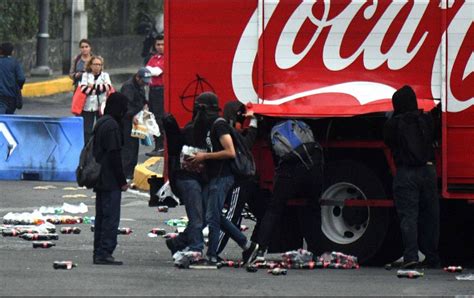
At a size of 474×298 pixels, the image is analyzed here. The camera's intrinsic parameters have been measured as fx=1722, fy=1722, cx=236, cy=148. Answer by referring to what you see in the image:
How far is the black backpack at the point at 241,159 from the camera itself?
15.5 metres

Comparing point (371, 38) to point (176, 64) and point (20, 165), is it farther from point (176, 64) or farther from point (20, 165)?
point (20, 165)

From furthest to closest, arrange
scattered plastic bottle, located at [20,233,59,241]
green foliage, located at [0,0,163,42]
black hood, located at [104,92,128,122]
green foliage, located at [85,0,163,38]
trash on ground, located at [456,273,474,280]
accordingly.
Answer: green foliage, located at [85,0,163,38], green foliage, located at [0,0,163,42], scattered plastic bottle, located at [20,233,59,241], black hood, located at [104,92,128,122], trash on ground, located at [456,273,474,280]

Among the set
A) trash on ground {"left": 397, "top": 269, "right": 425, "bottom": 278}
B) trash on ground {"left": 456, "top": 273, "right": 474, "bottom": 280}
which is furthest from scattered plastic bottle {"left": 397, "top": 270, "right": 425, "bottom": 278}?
trash on ground {"left": 456, "top": 273, "right": 474, "bottom": 280}

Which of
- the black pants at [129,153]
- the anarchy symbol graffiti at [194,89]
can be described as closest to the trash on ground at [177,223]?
the anarchy symbol graffiti at [194,89]

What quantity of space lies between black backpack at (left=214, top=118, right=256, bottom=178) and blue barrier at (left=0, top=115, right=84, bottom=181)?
8588 mm

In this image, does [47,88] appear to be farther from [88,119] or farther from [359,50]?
[359,50]

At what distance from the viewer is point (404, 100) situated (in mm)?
15203

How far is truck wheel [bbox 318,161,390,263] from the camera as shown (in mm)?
15930

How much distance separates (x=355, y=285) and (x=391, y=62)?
98.0 inches

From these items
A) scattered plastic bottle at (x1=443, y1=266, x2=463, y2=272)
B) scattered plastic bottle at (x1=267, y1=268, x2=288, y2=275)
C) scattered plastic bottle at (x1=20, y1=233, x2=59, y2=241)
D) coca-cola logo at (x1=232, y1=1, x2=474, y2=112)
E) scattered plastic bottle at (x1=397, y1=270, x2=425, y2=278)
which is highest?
coca-cola logo at (x1=232, y1=1, x2=474, y2=112)

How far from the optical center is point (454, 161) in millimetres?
15578

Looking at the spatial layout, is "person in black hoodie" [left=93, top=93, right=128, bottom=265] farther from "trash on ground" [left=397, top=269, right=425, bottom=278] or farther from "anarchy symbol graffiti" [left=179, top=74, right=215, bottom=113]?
"trash on ground" [left=397, top=269, right=425, bottom=278]

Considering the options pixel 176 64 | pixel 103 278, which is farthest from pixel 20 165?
pixel 103 278

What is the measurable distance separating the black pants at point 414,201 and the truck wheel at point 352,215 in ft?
1.18
